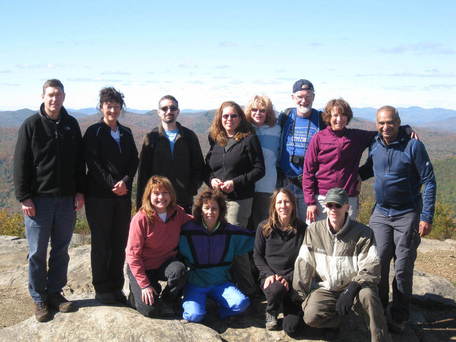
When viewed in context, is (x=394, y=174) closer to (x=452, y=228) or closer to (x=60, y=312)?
(x=60, y=312)

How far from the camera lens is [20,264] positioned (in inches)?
390

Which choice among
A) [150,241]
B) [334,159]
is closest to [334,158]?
[334,159]

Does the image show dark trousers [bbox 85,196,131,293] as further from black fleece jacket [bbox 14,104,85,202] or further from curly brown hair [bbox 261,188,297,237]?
curly brown hair [bbox 261,188,297,237]

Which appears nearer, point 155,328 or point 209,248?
point 155,328

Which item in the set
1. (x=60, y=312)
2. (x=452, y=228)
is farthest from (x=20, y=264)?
(x=452, y=228)

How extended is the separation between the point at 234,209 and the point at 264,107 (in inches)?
53.1

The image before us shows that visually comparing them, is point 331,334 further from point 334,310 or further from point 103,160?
point 103,160

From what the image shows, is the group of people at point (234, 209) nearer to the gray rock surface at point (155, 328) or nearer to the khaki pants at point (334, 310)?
the khaki pants at point (334, 310)

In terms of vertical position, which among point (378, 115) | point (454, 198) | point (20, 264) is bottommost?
point (454, 198)

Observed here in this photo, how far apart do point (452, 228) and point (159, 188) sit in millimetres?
21274

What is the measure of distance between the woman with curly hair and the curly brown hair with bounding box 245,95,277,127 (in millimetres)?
191

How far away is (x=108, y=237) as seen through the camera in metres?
5.34

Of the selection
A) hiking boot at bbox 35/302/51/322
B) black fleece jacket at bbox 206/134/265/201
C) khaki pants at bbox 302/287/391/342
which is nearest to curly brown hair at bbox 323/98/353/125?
black fleece jacket at bbox 206/134/265/201

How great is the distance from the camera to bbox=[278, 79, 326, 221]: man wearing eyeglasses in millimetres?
5656
